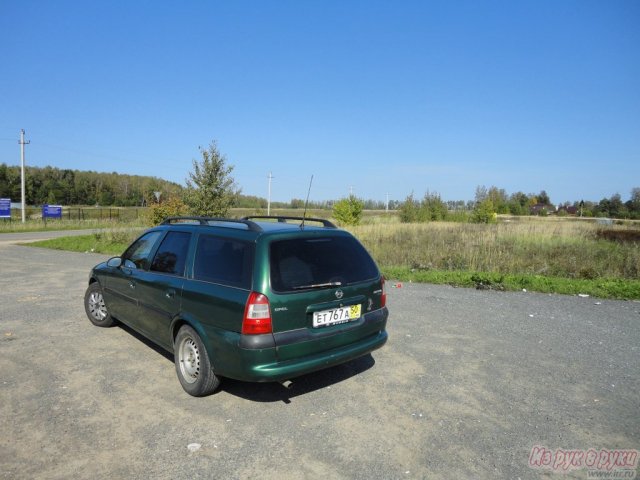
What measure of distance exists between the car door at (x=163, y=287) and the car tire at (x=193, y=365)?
26 centimetres

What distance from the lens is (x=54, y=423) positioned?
3270 millimetres

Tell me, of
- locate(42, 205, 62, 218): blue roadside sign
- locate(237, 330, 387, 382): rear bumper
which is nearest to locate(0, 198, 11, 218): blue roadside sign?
locate(42, 205, 62, 218): blue roadside sign

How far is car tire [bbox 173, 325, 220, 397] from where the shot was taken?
3.69m

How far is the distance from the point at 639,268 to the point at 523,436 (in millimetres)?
9799

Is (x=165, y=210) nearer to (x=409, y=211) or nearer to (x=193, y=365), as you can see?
(x=193, y=365)

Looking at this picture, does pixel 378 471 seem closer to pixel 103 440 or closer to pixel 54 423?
pixel 103 440

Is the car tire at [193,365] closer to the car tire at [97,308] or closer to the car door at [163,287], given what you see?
the car door at [163,287]

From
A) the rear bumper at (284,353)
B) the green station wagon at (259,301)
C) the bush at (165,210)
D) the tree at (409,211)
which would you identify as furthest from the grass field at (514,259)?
the tree at (409,211)

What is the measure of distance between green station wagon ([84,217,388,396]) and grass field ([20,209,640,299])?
629 centimetres

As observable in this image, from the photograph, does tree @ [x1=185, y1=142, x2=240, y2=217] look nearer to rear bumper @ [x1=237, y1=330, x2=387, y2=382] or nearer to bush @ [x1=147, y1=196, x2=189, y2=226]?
bush @ [x1=147, y1=196, x2=189, y2=226]

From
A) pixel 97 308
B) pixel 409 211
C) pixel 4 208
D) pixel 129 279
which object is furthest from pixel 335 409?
pixel 4 208

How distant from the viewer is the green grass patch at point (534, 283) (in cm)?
855

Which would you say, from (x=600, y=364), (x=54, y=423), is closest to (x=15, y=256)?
(x=54, y=423)

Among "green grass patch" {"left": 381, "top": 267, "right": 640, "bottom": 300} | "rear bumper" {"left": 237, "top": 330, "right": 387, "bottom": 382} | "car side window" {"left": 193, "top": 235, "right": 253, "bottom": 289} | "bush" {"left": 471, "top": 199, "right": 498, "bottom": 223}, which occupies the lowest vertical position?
"green grass patch" {"left": 381, "top": 267, "right": 640, "bottom": 300}
